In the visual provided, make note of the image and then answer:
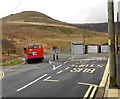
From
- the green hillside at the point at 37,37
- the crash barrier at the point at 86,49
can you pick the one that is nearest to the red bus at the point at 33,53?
the crash barrier at the point at 86,49

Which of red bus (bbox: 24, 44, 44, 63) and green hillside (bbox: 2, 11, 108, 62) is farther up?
green hillside (bbox: 2, 11, 108, 62)

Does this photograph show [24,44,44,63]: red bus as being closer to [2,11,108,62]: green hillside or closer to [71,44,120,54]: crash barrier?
[71,44,120,54]: crash barrier

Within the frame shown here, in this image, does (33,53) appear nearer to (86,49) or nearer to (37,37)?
(86,49)

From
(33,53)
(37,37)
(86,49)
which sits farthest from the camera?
(37,37)

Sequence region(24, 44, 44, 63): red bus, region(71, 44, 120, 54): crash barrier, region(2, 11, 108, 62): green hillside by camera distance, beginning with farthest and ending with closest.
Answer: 1. region(2, 11, 108, 62): green hillside
2. region(71, 44, 120, 54): crash barrier
3. region(24, 44, 44, 63): red bus

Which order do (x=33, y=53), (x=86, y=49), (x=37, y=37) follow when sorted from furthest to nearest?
(x=37, y=37)
(x=86, y=49)
(x=33, y=53)

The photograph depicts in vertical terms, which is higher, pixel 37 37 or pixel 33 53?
pixel 37 37

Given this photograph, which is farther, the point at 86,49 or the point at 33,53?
the point at 86,49

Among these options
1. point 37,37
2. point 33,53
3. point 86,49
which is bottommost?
point 33,53

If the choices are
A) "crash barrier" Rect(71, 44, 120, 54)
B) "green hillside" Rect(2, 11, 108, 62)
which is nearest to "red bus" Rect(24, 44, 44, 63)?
"crash barrier" Rect(71, 44, 120, 54)

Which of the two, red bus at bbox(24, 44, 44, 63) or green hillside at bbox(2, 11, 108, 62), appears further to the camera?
green hillside at bbox(2, 11, 108, 62)

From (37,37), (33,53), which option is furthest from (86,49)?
(37,37)

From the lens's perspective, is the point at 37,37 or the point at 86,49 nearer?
the point at 86,49

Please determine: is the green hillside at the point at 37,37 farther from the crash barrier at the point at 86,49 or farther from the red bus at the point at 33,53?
the red bus at the point at 33,53
